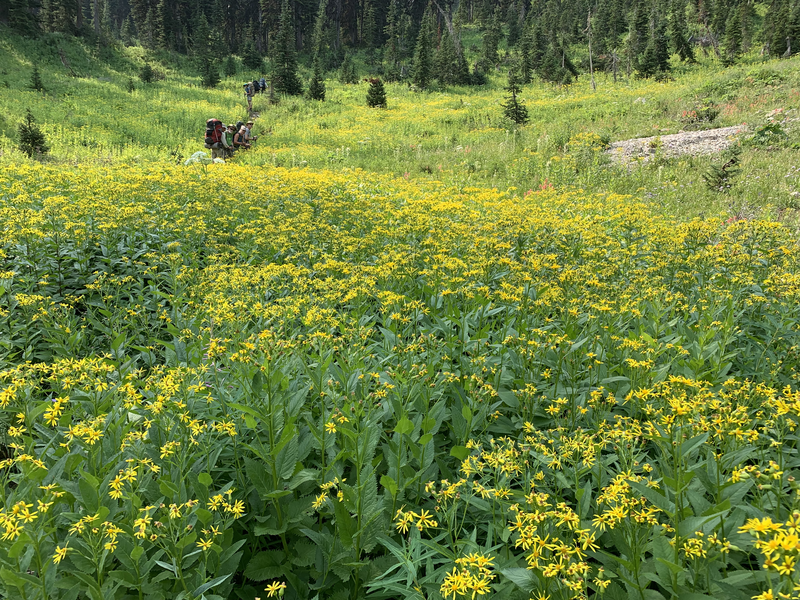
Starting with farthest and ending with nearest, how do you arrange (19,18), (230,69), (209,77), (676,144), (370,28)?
1. (370,28)
2. (230,69)
3. (209,77)
4. (19,18)
5. (676,144)

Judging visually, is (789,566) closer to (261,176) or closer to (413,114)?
(261,176)

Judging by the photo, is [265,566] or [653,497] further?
[265,566]

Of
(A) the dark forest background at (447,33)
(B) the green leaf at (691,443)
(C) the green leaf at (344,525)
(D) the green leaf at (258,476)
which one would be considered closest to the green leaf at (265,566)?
(D) the green leaf at (258,476)

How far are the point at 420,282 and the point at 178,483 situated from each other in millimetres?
3699

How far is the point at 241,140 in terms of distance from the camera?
71.3 feet

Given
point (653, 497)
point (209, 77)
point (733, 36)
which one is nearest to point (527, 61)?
point (733, 36)

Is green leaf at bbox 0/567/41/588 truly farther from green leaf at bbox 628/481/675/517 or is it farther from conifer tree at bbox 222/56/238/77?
conifer tree at bbox 222/56/238/77

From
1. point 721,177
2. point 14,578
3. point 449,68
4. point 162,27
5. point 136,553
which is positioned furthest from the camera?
point 162,27

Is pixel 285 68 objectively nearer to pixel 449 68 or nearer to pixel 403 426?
pixel 449 68

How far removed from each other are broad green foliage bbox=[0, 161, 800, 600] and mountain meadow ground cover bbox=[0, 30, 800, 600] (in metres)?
0.03

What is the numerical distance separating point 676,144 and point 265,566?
63.9 ft

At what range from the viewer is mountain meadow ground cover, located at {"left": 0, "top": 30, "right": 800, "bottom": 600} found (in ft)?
6.54

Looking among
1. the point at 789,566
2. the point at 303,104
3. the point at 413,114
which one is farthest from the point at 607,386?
the point at 303,104

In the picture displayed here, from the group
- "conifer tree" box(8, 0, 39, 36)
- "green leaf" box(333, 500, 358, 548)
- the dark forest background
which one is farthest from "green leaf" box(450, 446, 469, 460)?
"conifer tree" box(8, 0, 39, 36)
